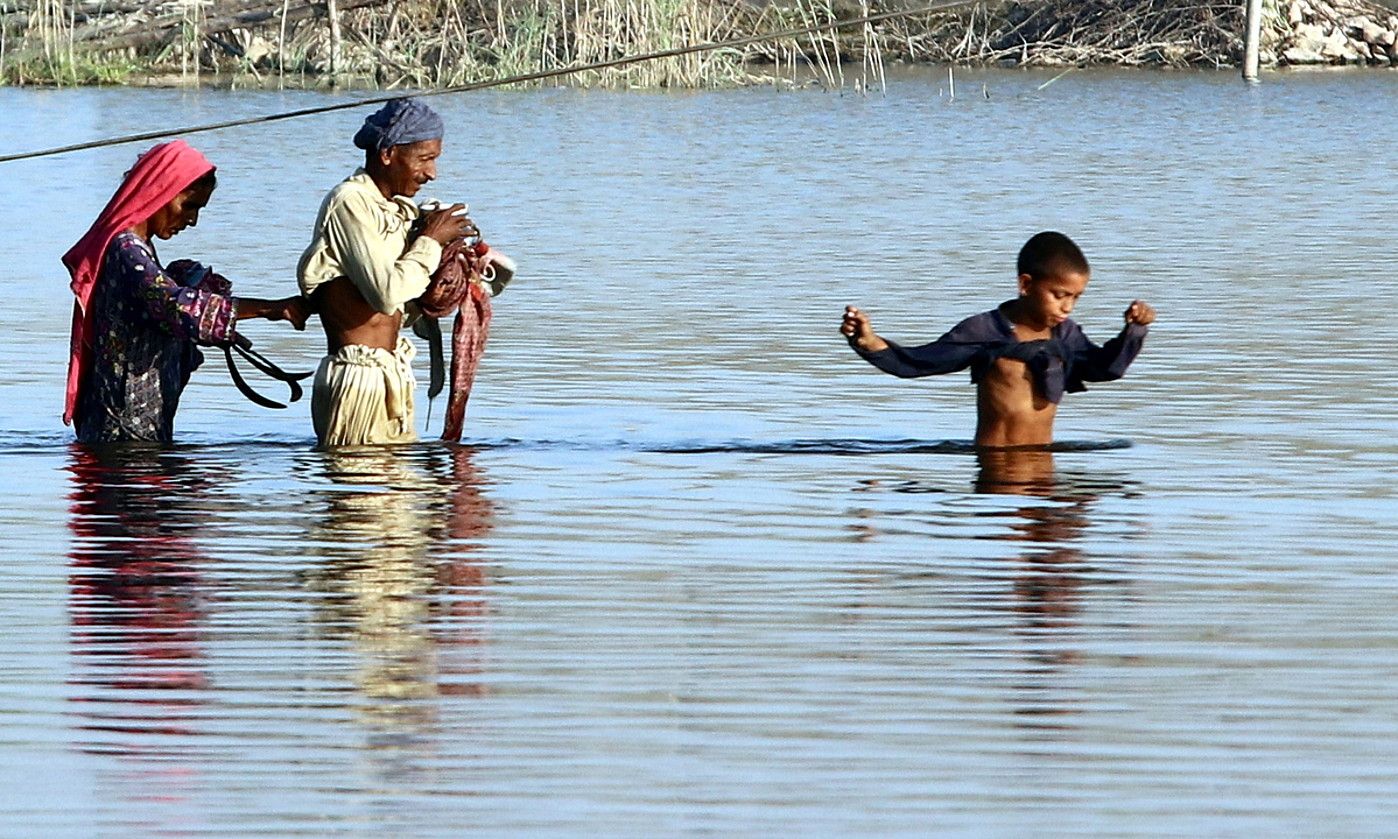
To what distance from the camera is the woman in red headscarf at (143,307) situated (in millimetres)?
8938

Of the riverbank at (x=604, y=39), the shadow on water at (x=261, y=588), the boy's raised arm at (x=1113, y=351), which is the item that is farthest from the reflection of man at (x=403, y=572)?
the riverbank at (x=604, y=39)

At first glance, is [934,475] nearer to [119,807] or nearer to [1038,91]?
[119,807]

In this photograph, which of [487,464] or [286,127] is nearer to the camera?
[487,464]

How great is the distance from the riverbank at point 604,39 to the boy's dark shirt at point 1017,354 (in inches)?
919

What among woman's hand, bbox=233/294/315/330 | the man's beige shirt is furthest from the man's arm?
woman's hand, bbox=233/294/315/330

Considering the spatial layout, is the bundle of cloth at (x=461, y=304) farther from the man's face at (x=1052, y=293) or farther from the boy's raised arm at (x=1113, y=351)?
the boy's raised arm at (x=1113, y=351)

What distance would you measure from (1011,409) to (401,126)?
217 centimetres

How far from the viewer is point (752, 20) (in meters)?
40.7

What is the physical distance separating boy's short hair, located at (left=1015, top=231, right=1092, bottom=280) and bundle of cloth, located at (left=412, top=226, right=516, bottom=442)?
1.58 m

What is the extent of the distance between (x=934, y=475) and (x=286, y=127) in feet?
76.1

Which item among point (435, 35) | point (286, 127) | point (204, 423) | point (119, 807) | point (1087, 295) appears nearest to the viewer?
point (119, 807)

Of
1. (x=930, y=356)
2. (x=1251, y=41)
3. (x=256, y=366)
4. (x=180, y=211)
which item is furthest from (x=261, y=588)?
(x=1251, y=41)

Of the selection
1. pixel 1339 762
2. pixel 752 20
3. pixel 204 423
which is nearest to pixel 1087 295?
pixel 204 423

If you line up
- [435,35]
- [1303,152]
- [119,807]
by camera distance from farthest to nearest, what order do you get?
[435,35] → [1303,152] → [119,807]
